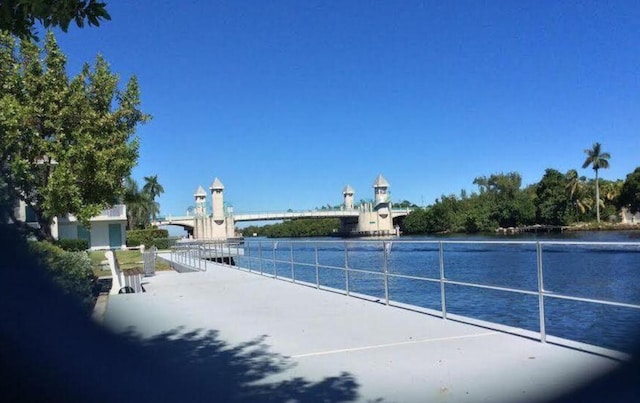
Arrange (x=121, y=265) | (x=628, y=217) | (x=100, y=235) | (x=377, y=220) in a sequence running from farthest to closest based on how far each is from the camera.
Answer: (x=377, y=220) < (x=628, y=217) < (x=100, y=235) < (x=121, y=265)

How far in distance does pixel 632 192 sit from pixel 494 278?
→ 257 feet

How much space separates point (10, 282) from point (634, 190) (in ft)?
290

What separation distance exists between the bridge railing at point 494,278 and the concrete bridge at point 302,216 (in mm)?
87036

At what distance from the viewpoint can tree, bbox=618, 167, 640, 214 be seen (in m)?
80.1

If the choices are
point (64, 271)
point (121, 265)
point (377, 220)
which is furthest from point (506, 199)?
point (64, 271)

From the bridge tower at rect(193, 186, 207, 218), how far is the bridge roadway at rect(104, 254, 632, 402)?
104 m

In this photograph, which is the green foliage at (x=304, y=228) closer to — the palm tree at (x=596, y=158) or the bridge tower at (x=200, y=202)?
the bridge tower at (x=200, y=202)

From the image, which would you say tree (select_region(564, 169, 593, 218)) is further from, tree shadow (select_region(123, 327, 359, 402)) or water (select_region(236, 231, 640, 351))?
tree shadow (select_region(123, 327, 359, 402))

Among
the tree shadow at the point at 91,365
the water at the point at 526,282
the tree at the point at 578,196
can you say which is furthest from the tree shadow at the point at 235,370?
the tree at the point at 578,196

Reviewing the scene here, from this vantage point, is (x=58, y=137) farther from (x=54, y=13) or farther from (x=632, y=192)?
(x=632, y=192)

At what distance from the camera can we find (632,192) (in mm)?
81625

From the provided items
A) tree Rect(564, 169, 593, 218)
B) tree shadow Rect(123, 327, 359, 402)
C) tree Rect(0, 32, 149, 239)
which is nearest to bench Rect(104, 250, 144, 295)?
tree Rect(0, 32, 149, 239)

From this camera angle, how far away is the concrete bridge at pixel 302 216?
107 m

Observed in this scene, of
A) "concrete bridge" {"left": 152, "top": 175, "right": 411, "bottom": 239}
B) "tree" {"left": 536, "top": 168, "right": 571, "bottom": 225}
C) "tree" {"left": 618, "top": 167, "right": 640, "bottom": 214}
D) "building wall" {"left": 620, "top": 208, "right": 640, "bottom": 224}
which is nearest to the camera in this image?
"tree" {"left": 618, "top": 167, "right": 640, "bottom": 214}
